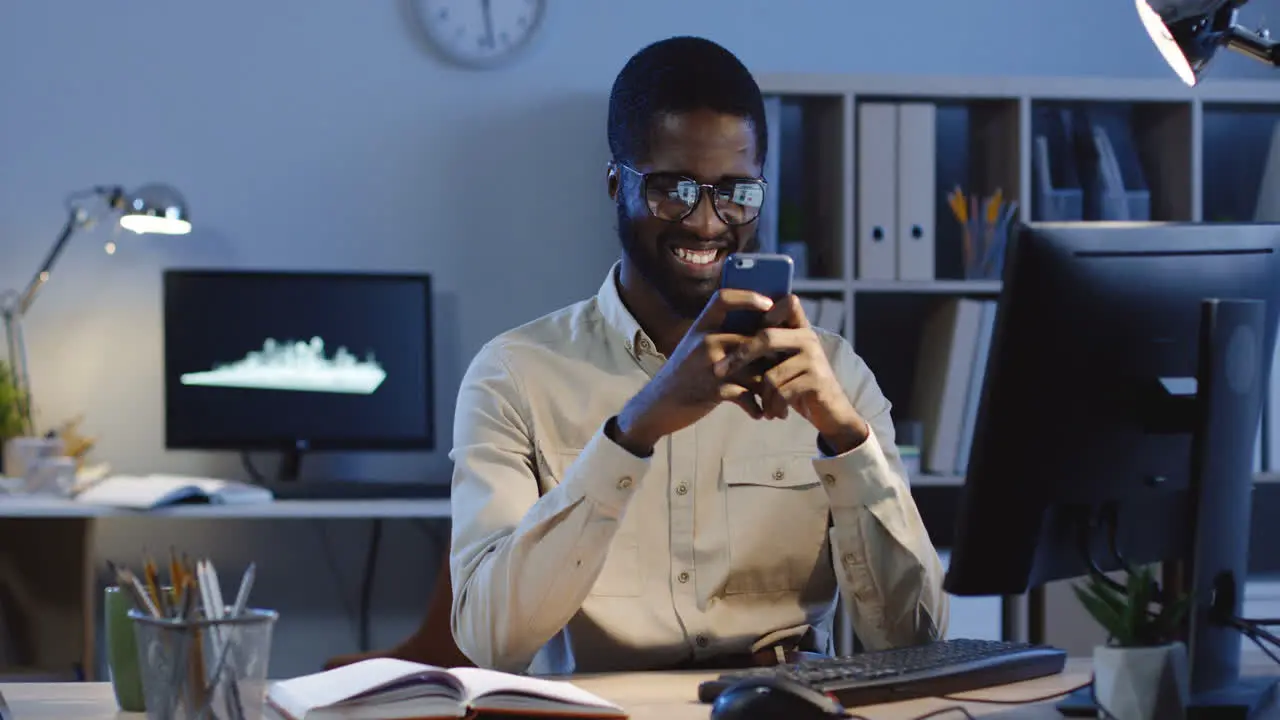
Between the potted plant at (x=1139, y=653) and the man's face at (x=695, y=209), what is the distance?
658mm

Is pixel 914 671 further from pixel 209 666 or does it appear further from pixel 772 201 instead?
pixel 772 201

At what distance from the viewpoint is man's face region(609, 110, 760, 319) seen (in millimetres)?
1594

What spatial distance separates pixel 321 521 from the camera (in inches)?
128

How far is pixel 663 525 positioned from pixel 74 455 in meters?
1.85

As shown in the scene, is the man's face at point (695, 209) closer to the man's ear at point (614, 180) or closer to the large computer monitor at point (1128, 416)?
the man's ear at point (614, 180)

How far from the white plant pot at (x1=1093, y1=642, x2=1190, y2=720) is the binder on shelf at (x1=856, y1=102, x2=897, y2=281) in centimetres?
190

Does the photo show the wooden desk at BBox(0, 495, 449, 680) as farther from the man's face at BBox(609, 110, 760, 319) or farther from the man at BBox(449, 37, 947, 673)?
the man's face at BBox(609, 110, 760, 319)

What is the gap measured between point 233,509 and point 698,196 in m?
1.45

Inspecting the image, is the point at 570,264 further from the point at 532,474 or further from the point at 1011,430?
the point at 1011,430

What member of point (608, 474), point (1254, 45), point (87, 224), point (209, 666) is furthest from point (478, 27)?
point (209, 666)

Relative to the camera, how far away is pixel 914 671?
1.24m

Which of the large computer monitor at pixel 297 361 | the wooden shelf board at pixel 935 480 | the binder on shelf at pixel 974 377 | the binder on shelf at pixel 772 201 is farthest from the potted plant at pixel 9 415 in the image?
the binder on shelf at pixel 974 377

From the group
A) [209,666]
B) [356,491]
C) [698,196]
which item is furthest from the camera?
[356,491]

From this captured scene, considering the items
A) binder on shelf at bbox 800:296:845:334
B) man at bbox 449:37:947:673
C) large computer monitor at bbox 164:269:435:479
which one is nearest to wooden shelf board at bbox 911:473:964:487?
binder on shelf at bbox 800:296:845:334
